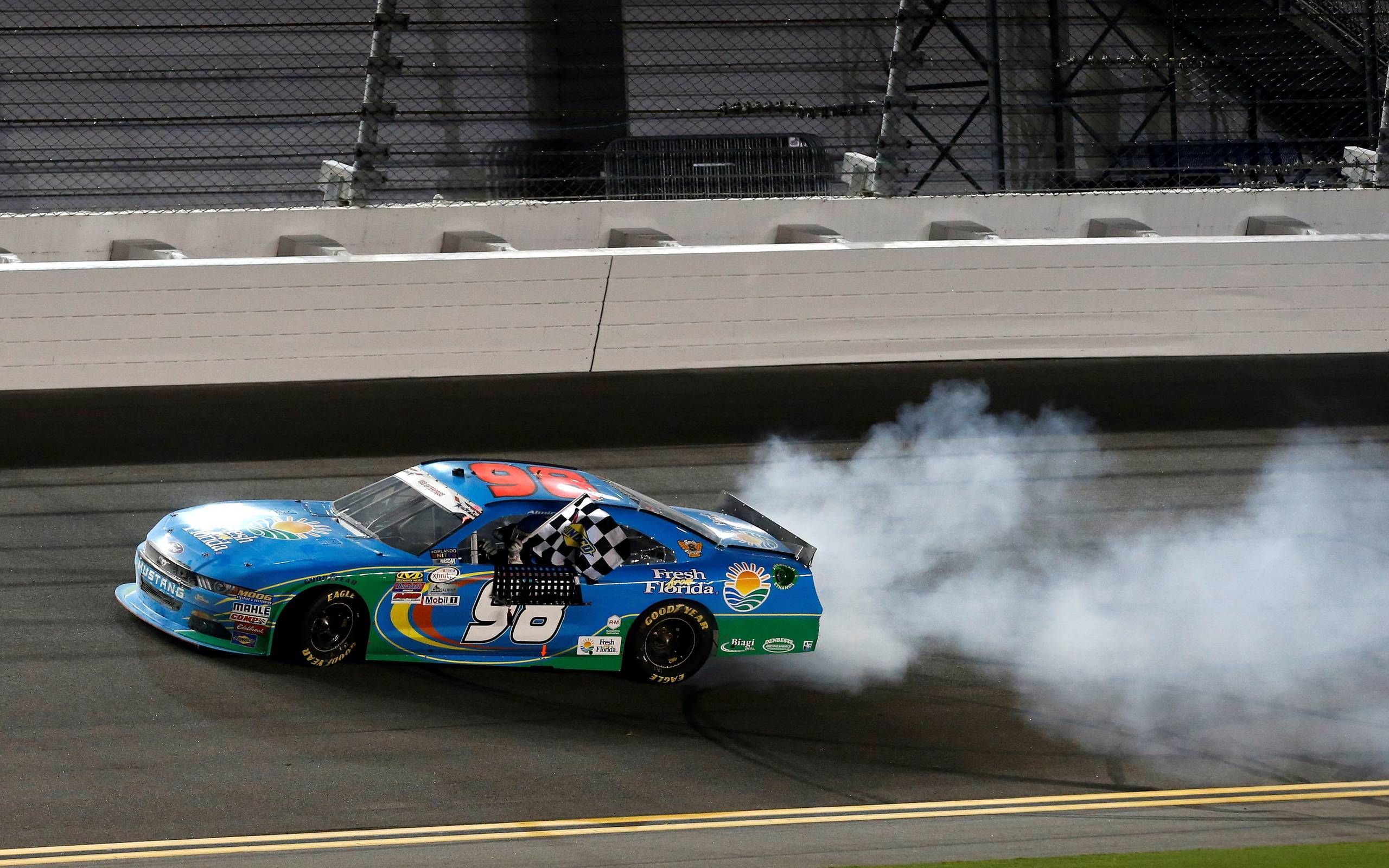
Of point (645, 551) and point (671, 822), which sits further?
point (645, 551)

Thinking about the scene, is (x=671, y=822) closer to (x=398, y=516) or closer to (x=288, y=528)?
(x=398, y=516)

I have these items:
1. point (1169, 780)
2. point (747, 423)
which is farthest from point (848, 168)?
point (1169, 780)

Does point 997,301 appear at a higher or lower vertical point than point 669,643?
higher

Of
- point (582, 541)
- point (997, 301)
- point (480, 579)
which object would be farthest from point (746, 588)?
point (997, 301)

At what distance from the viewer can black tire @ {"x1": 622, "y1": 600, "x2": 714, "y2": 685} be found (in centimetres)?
746

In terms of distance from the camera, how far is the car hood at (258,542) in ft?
22.9

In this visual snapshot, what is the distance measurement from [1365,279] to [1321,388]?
1010 millimetres

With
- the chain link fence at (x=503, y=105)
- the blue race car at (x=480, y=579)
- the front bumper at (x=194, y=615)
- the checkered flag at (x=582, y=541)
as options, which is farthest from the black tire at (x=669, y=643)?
the chain link fence at (x=503, y=105)

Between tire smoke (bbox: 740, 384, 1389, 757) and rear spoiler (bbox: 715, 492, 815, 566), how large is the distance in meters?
0.62

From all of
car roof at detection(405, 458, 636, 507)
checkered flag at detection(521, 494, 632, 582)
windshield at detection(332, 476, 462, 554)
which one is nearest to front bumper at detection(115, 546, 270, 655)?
windshield at detection(332, 476, 462, 554)

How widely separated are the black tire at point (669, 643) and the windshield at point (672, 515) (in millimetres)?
394

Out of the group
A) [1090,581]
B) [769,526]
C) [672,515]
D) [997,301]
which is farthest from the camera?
[997,301]

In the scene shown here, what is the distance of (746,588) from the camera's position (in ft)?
25.0

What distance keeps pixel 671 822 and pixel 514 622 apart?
1450mm
